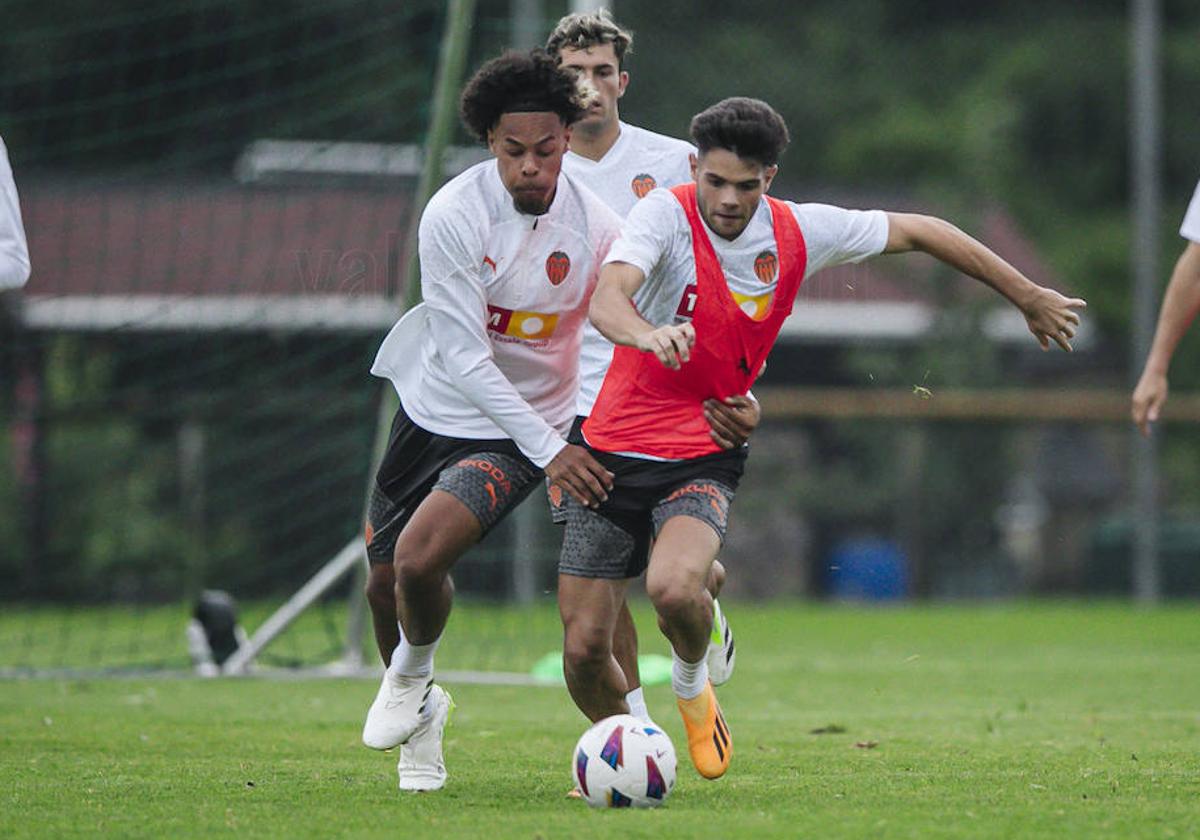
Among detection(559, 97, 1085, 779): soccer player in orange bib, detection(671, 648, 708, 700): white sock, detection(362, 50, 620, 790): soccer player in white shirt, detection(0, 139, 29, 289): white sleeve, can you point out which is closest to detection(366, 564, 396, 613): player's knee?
detection(362, 50, 620, 790): soccer player in white shirt

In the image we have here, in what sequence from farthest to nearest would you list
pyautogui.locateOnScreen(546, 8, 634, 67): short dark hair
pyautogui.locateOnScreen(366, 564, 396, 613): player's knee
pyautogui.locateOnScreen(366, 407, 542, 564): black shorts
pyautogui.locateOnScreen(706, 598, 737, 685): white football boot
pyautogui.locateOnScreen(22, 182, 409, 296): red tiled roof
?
1. pyautogui.locateOnScreen(22, 182, 409, 296): red tiled roof
2. pyautogui.locateOnScreen(706, 598, 737, 685): white football boot
3. pyautogui.locateOnScreen(546, 8, 634, 67): short dark hair
4. pyautogui.locateOnScreen(366, 564, 396, 613): player's knee
5. pyautogui.locateOnScreen(366, 407, 542, 564): black shorts

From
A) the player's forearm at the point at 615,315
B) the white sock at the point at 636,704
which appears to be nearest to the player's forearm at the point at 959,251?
the player's forearm at the point at 615,315

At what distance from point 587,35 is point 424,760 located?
8.70ft

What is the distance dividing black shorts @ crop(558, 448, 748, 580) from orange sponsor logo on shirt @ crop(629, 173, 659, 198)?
1508 millimetres

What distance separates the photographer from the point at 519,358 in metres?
6.00

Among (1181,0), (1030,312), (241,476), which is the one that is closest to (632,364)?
(1030,312)

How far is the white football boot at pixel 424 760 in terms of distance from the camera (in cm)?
566

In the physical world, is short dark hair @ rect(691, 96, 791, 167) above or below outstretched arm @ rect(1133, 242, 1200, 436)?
above

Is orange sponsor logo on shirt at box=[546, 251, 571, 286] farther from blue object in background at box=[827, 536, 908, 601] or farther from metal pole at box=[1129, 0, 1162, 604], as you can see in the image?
metal pole at box=[1129, 0, 1162, 604]

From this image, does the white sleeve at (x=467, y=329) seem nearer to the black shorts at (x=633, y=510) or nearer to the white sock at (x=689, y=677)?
the black shorts at (x=633, y=510)

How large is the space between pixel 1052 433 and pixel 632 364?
13469mm

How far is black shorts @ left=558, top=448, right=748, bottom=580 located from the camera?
5551mm

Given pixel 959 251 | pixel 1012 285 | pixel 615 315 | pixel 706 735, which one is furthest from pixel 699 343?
pixel 706 735

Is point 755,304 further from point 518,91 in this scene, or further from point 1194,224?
point 1194,224
